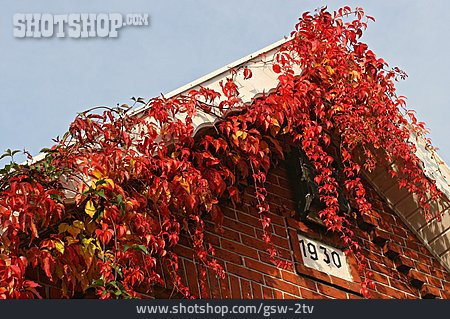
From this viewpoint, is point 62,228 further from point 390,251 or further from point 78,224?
point 390,251

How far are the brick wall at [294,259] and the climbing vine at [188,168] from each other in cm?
8

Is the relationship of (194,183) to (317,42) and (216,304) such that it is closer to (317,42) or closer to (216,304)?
(216,304)

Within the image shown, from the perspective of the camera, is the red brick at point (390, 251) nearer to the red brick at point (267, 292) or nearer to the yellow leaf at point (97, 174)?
the red brick at point (267, 292)

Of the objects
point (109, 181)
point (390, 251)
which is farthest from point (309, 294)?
point (109, 181)

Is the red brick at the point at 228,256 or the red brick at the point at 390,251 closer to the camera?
the red brick at the point at 228,256

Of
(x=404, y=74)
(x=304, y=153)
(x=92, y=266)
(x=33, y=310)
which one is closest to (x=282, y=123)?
(x=304, y=153)

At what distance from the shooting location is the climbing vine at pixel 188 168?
5176 mm

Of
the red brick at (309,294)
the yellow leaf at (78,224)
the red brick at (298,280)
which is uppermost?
the yellow leaf at (78,224)

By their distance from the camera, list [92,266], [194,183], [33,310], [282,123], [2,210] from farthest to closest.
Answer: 1. [282,123]
2. [194,183]
3. [92,266]
4. [2,210]
5. [33,310]

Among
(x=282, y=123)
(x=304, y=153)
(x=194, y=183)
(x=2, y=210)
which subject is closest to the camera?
(x=2, y=210)

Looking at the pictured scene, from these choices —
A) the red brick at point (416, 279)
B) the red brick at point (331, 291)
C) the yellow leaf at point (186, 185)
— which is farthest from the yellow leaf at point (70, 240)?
the red brick at point (416, 279)

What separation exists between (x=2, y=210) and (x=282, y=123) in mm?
2130

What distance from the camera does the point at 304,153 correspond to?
7059 mm

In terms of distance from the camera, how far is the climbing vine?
17.0ft
